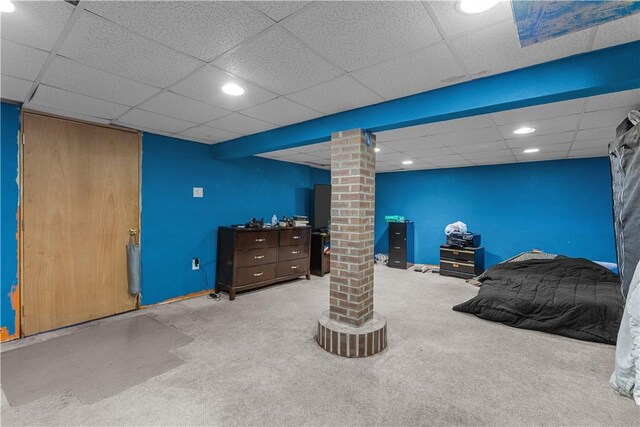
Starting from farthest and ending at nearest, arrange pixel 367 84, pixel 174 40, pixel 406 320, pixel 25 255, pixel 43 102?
pixel 406 320 < pixel 25 255 < pixel 43 102 < pixel 367 84 < pixel 174 40

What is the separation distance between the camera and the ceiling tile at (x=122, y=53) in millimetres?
1606

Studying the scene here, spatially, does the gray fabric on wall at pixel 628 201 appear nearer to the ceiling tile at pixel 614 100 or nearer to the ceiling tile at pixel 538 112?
the ceiling tile at pixel 614 100

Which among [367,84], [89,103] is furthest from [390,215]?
[89,103]

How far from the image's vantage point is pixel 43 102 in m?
2.69

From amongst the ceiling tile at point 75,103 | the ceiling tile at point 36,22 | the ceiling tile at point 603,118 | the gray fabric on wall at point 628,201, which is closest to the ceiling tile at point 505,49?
the gray fabric on wall at point 628,201

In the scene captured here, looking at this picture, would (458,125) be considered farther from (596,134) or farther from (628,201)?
(596,134)

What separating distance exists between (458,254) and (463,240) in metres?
0.30

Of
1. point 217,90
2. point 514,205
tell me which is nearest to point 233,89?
point 217,90

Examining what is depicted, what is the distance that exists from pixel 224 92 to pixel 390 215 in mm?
5514

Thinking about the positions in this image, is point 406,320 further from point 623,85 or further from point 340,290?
point 623,85

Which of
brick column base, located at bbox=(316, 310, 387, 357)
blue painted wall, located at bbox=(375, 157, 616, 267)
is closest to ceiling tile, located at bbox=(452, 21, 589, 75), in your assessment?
brick column base, located at bbox=(316, 310, 387, 357)

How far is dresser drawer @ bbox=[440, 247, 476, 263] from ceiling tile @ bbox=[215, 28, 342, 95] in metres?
4.69

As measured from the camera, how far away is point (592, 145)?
4109 mm

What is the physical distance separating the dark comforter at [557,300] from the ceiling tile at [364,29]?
3.12 metres
